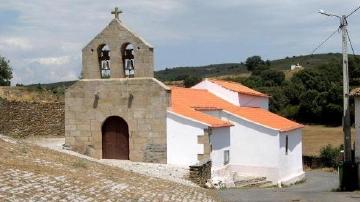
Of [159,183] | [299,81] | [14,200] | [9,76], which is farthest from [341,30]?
[299,81]

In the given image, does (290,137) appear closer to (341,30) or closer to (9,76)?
(341,30)

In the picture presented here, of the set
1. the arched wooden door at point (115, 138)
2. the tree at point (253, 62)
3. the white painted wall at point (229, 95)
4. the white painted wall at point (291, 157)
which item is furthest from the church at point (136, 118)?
the tree at point (253, 62)

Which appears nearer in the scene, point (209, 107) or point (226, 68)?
point (209, 107)

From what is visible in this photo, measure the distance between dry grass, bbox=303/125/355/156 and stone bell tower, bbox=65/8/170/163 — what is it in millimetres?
23054

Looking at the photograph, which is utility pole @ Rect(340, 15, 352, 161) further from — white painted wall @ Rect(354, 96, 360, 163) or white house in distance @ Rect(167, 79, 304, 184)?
white house in distance @ Rect(167, 79, 304, 184)

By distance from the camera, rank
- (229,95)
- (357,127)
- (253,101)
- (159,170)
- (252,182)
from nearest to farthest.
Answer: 1. (357,127)
2. (159,170)
3. (252,182)
4. (229,95)
5. (253,101)

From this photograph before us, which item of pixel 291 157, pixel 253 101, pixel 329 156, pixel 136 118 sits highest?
pixel 253 101

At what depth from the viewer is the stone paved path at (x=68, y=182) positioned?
12867 millimetres

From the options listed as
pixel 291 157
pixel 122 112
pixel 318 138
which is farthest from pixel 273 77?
pixel 122 112

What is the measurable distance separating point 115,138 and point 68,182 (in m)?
12.6

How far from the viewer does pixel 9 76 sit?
5719 cm

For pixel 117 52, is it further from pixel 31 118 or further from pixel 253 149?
pixel 31 118

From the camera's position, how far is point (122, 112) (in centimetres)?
2666

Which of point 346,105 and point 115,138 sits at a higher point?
point 346,105
